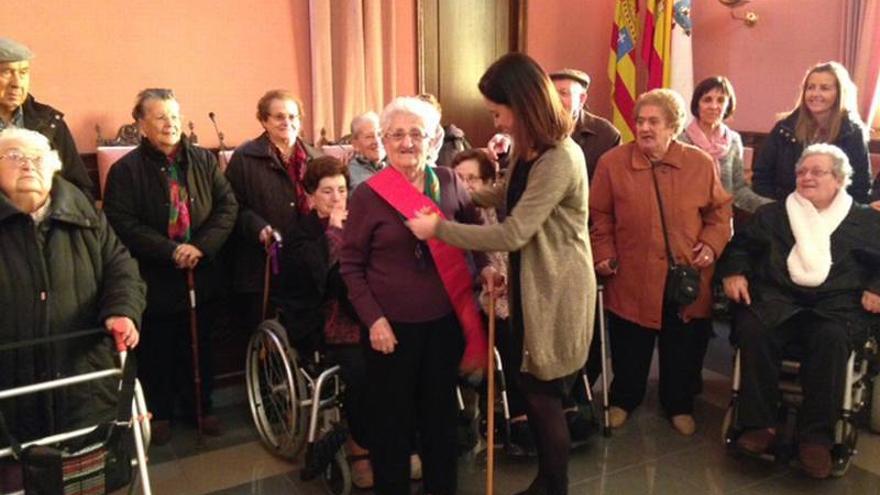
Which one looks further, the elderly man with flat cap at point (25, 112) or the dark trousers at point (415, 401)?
the elderly man with flat cap at point (25, 112)

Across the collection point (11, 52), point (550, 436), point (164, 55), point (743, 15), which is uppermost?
point (743, 15)

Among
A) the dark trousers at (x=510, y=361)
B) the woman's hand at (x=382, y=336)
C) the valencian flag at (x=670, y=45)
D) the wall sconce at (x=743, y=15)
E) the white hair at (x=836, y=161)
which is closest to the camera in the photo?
the woman's hand at (x=382, y=336)

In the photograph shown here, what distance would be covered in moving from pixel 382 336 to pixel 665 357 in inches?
57.5

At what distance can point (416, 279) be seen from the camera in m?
2.13

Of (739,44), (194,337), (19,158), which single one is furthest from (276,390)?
(739,44)

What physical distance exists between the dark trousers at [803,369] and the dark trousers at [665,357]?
0.25 meters

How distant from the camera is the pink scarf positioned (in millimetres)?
3293

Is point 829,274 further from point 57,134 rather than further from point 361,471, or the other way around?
point 57,134

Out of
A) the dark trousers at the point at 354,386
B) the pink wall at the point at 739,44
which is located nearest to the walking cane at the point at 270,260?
the dark trousers at the point at 354,386

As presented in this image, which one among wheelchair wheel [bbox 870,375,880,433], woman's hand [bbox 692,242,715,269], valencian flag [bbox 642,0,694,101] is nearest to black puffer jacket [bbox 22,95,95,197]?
woman's hand [bbox 692,242,715,269]

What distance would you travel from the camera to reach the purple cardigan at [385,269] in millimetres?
2082

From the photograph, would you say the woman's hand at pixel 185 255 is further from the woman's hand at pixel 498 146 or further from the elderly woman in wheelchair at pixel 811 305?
the elderly woman in wheelchair at pixel 811 305

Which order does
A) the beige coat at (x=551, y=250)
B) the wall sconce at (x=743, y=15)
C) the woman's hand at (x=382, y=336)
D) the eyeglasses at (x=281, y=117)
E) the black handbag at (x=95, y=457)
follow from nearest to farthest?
the black handbag at (x=95, y=457), the beige coat at (x=551, y=250), the woman's hand at (x=382, y=336), the eyeglasses at (x=281, y=117), the wall sconce at (x=743, y=15)

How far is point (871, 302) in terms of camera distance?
2.62m
